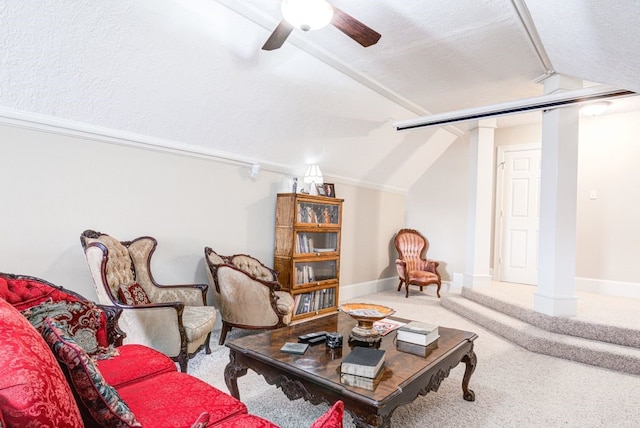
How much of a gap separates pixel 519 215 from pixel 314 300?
147 inches

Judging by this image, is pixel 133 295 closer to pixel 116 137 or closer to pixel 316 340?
pixel 116 137

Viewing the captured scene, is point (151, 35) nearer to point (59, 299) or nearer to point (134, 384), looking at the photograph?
point (59, 299)

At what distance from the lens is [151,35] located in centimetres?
254

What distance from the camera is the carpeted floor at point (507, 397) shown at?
2.22 m

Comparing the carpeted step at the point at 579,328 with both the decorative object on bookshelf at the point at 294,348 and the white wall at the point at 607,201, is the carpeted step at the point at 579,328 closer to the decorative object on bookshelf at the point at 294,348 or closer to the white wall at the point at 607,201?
the white wall at the point at 607,201

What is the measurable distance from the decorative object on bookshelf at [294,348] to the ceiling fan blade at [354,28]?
1.86 meters

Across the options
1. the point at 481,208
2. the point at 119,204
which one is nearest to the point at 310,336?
the point at 119,204

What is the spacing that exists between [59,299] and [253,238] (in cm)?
237

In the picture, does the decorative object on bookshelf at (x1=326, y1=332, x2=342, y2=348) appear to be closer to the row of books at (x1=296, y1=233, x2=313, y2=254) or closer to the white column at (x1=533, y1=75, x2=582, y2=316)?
the row of books at (x1=296, y1=233, x2=313, y2=254)

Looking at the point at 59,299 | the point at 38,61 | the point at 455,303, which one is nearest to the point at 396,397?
the point at 59,299

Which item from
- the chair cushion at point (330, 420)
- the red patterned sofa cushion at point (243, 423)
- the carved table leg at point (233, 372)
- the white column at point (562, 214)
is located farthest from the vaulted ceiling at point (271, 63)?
the red patterned sofa cushion at point (243, 423)

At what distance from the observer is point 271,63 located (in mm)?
3172

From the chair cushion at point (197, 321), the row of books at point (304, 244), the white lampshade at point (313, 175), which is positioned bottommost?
the chair cushion at point (197, 321)

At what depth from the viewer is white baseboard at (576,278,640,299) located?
482 cm
